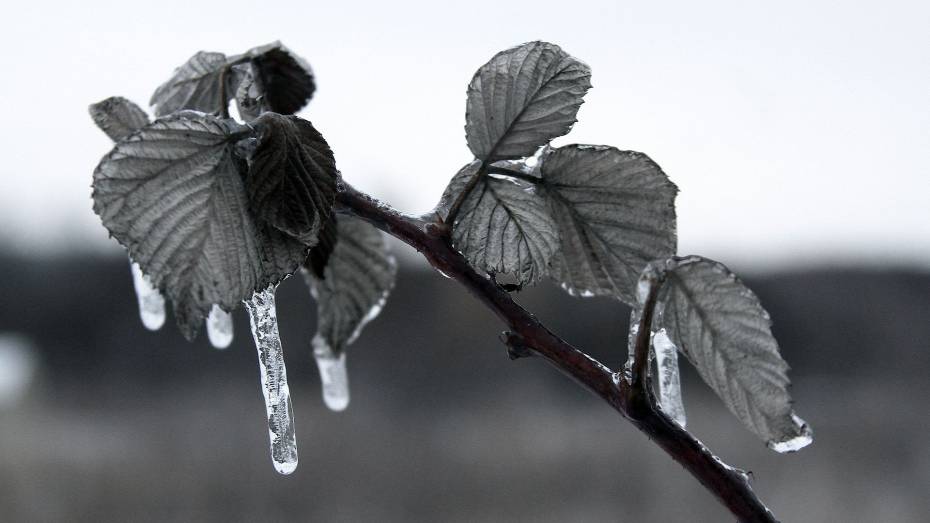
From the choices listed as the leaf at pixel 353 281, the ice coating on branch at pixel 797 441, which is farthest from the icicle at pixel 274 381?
the ice coating on branch at pixel 797 441

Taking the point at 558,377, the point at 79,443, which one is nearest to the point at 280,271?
the point at 79,443

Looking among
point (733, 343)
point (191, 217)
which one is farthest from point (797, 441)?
point (191, 217)

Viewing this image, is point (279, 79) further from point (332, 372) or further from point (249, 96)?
point (332, 372)

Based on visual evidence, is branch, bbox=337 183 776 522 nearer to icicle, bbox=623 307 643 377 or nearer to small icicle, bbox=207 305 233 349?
icicle, bbox=623 307 643 377

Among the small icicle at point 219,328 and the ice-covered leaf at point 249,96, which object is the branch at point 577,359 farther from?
the small icicle at point 219,328

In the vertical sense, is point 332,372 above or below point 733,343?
below

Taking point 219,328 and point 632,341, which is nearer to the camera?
point 632,341

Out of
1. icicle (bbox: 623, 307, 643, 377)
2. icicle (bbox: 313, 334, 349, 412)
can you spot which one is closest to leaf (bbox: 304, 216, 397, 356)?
icicle (bbox: 313, 334, 349, 412)
